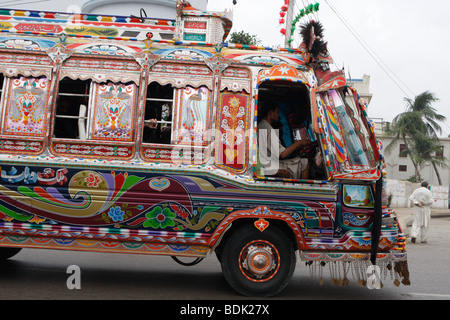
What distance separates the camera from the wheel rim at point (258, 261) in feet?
19.6

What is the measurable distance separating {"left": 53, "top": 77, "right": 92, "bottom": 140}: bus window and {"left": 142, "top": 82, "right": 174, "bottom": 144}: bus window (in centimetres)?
74

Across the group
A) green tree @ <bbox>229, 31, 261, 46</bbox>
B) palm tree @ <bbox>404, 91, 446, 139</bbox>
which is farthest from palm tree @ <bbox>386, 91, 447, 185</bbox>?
green tree @ <bbox>229, 31, 261, 46</bbox>

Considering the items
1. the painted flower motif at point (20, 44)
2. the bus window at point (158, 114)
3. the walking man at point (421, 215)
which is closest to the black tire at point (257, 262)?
the bus window at point (158, 114)

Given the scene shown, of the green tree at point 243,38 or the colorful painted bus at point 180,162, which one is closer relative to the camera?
the colorful painted bus at point 180,162

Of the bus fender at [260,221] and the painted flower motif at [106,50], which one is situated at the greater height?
the painted flower motif at [106,50]

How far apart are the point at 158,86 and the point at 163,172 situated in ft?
3.63

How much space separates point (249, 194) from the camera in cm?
596

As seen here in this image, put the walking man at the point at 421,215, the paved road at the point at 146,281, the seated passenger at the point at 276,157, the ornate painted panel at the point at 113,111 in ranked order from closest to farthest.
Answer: the paved road at the point at 146,281 → the ornate painted panel at the point at 113,111 → the seated passenger at the point at 276,157 → the walking man at the point at 421,215

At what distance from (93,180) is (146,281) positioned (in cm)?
172

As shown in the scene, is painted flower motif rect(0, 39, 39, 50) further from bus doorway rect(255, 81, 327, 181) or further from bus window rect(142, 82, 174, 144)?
bus doorway rect(255, 81, 327, 181)

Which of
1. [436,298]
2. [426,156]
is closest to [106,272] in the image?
[436,298]

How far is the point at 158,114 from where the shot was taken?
20.4ft

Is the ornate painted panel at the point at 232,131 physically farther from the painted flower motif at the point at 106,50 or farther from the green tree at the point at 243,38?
the green tree at the point at 243,38

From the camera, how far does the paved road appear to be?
5.92 metres
